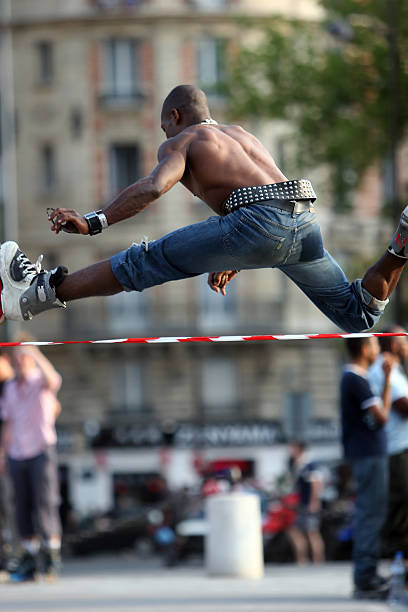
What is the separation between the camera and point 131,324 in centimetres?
4506

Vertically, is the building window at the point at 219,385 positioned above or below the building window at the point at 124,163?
below

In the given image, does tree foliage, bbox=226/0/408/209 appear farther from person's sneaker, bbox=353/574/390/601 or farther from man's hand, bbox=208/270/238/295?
man's hand, bbox=208/270/238/295

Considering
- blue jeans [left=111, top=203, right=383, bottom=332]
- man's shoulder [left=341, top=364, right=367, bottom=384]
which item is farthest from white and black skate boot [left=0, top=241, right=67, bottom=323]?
man's shoulder [left=341, top=364, right=367, bottom=384]

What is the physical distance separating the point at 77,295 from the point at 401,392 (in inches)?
166

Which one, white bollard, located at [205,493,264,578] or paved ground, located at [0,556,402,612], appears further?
white bollard, located at [205,493,264,578]

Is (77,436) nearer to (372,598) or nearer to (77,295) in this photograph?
(372,598)

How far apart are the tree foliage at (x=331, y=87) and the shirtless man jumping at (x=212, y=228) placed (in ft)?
67.9

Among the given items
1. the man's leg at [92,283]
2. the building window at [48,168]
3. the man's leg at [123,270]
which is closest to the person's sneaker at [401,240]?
the man's leg at [123,270]

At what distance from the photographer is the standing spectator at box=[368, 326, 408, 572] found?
33.7 feet

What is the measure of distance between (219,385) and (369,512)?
114ft

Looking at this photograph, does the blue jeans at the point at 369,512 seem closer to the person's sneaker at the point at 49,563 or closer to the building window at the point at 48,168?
the person's sneaker at the point at 49,563

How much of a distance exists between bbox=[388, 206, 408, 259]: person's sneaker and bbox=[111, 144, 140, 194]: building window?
129 ft

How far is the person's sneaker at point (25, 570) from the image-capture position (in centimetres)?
1188

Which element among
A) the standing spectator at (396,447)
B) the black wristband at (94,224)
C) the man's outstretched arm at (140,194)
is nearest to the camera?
the man's outstretched arm at (140,194)
